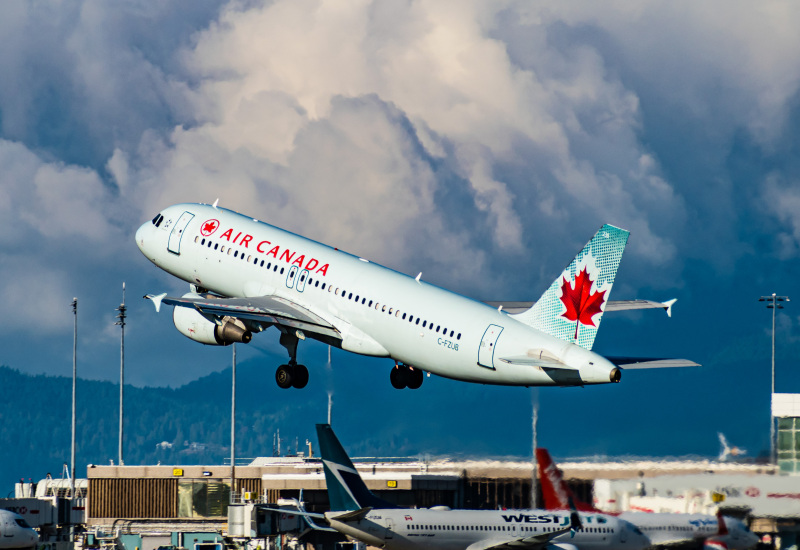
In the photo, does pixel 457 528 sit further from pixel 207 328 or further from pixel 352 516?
pixel 207 328

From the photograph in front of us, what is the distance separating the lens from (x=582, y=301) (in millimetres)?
62188

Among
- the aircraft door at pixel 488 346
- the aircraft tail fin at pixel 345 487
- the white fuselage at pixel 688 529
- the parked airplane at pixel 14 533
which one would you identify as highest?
the aircraft door at pixel 488 346

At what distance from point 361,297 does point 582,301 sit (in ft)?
37.5

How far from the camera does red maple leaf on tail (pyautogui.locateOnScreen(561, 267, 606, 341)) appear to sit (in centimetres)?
6194

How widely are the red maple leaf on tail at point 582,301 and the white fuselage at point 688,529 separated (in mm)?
11604

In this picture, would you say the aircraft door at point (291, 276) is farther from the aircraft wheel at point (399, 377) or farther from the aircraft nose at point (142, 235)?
the aircraft nose at point (142, 235)

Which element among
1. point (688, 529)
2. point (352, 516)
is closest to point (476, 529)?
point (352, 516)

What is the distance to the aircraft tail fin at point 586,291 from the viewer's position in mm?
61750

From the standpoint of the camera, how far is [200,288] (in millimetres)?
77500

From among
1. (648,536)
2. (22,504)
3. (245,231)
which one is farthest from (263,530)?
(648,536)

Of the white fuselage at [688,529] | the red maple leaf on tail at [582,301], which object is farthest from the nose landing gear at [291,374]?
the white fuselage at [688,529]

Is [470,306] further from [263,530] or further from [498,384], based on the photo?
[263,530]

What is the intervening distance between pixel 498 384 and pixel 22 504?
3578 cm

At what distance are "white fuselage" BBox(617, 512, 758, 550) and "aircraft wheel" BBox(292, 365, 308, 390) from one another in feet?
54.8
